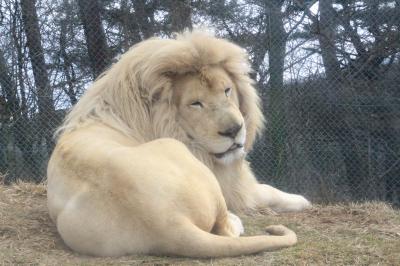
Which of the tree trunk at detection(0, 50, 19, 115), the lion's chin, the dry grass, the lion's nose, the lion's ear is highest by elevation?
the tree trunk at detection(0, 50, 19, 115)

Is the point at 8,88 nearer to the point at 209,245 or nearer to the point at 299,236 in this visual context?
the point at 299,236

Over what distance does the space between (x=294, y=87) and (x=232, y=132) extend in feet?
10.5

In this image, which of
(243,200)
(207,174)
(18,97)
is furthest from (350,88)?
(207,174)

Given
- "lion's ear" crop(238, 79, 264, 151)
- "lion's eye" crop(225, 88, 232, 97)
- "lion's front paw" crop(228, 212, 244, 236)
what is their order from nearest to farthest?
"lion's front paw" crop(228, 212, 244, 236) → "lion's eye" crop(225, 88, 232, 97) → "lion's ear" crop(238, 79, 264, 151)

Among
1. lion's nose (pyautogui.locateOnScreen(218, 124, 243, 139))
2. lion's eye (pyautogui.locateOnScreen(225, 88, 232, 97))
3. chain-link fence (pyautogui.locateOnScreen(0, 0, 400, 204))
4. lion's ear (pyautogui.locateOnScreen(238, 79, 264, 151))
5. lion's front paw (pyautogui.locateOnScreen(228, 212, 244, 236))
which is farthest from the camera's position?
chain-link fence (pyautogui.locateOnScreen(0, 0, 400, 204))

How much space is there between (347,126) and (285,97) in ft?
2.40

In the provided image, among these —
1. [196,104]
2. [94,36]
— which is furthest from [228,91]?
[94,36]

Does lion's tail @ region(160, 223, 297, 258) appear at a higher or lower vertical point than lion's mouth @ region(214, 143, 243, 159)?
lower

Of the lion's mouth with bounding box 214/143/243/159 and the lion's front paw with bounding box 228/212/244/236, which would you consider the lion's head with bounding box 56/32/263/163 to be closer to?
the lion's mouth with bounding box 214/143/243/159

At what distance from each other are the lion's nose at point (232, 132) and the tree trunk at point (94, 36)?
3.66 m

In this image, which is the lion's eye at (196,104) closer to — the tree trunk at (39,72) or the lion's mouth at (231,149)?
the lion's mouth at (231,149)

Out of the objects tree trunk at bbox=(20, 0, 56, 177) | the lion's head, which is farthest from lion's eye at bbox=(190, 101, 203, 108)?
tree trunk at bbox=(20, 0, 56, 177)

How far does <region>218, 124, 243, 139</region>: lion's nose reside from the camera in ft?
10.1

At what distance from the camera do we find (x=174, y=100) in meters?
3.30
